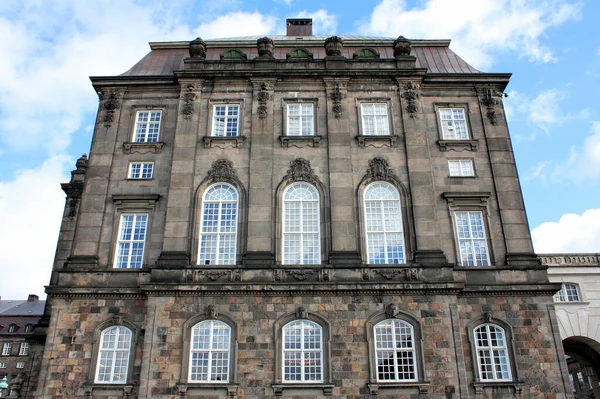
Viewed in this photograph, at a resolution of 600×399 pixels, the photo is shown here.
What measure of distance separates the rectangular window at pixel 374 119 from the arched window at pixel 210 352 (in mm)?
12170

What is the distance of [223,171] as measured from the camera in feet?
81.6

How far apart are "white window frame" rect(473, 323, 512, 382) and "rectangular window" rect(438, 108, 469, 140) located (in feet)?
32.6

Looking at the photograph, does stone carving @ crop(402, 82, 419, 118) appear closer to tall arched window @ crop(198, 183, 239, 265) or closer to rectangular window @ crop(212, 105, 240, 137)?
rectangular window @ crop(212, 105, 240, 137)

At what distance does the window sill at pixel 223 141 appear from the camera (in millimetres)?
25547

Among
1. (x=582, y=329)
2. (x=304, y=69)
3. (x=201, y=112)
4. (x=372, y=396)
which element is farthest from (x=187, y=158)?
(x=582, y=329)

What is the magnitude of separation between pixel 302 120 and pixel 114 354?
14.4 meters

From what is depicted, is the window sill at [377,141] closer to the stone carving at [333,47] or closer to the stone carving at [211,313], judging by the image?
the stone carving at [333,47]

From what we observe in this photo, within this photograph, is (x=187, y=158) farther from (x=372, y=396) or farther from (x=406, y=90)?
(x=372, y=396)

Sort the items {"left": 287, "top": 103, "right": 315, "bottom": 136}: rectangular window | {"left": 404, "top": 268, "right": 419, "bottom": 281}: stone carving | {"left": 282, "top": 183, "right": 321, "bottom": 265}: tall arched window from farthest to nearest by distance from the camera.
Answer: {"left": 287, "top": 103, "right": 315, "bottom": 136}: rectangular window → {"left": 282, "top": 183, "right": 321, "bottom": 265}: tall arched window → {"left": 404, "top": 268, "right": 419, "bottom": 281}: stone carving

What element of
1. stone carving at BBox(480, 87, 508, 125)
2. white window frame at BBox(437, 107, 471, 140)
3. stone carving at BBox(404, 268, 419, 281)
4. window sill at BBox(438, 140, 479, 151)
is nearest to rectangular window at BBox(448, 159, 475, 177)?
window sill at BBox(438, 140, 479, 151)

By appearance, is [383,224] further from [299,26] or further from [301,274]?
[299,26]

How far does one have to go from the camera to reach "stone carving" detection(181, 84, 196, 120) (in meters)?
26.2

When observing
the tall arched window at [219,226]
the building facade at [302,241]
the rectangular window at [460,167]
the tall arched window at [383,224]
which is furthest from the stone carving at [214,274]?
the rectangular window at [460,167]

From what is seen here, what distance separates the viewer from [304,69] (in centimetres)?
2692
